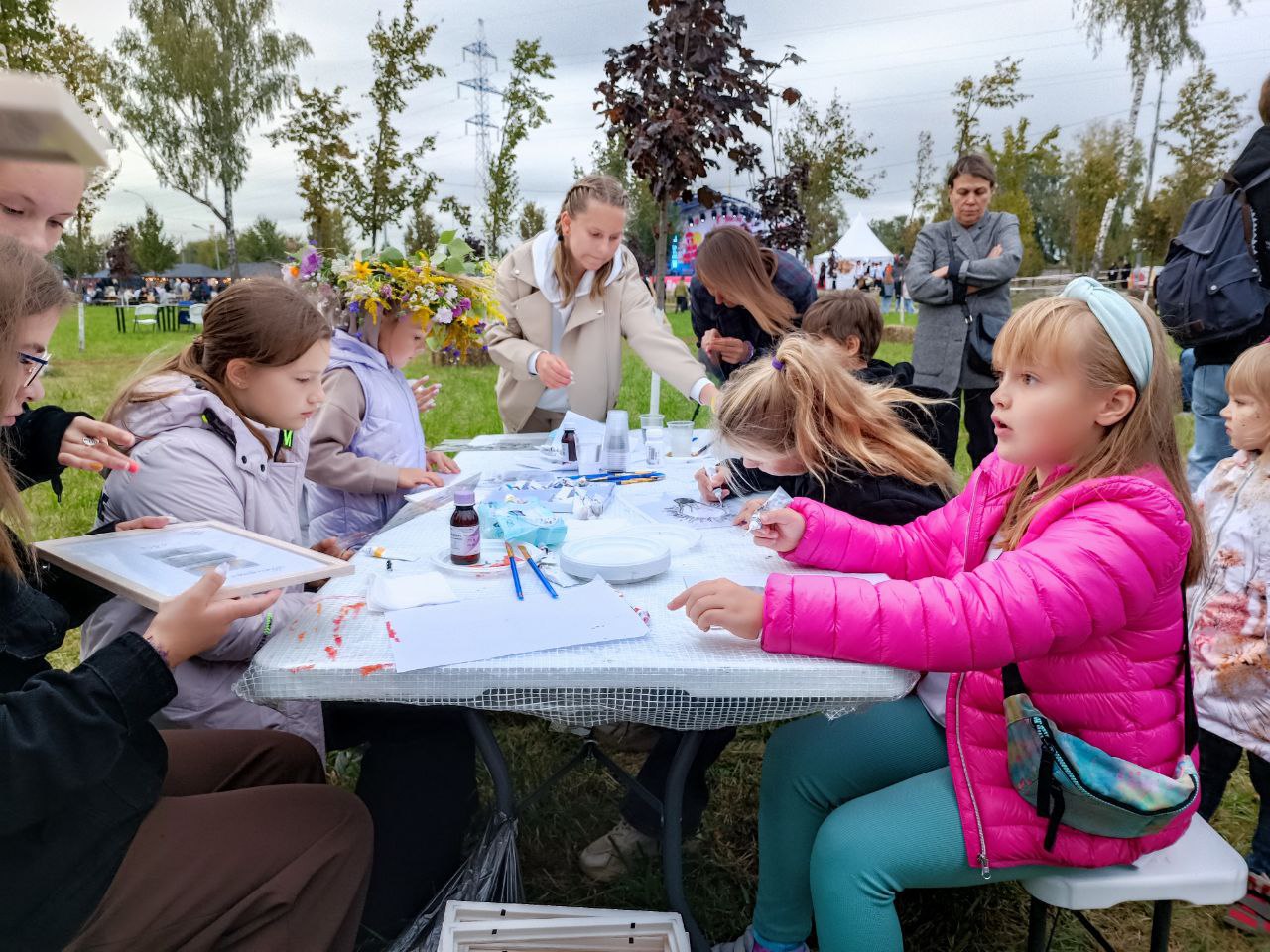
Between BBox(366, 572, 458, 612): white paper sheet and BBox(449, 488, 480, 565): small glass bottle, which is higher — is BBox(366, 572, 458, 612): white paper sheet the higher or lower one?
the lower one

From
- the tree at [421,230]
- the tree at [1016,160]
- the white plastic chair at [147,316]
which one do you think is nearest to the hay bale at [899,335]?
the tree at [1016,160]

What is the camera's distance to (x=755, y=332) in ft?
13.4

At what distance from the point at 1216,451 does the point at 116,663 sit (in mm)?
3865

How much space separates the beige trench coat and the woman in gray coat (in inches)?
79.3

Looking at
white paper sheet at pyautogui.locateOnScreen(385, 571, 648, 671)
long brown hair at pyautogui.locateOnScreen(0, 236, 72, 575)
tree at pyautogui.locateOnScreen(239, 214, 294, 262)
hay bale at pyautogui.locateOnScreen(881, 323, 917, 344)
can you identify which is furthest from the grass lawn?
tree at pyautogui.locateOnScreen(239, 214, 294, 262)

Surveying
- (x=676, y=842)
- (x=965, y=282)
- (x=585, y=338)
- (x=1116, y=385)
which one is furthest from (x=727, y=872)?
(x=965, y=282)

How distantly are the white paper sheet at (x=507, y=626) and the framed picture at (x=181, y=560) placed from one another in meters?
0.16

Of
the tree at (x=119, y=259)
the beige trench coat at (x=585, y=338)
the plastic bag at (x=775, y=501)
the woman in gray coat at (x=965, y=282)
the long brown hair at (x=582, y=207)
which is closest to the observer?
the plastic bag at (x=775, y=501)

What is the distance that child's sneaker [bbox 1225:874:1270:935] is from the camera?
82.6 inches

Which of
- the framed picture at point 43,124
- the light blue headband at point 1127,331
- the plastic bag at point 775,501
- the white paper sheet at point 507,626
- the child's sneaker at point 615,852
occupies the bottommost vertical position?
the child's sneaker at point 615,852

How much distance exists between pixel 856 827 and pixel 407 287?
6.77 feet

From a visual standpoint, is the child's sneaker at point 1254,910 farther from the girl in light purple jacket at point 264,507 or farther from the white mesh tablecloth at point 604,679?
the girl in light purple jacket at point 264,507

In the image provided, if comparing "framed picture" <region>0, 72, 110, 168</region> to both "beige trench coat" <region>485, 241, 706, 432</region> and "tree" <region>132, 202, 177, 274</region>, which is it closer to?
"beige trench coat" <region>485, 241, 706, 432</region>

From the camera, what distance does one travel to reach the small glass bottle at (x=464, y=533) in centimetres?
181
